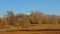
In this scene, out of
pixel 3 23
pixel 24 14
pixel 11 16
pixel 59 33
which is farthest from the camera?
pixel 24 14

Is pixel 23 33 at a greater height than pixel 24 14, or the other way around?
pixel 24 14

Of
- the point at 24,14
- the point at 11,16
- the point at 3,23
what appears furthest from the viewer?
the point at 24,14

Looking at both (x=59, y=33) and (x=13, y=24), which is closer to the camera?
(x=59, y=33)

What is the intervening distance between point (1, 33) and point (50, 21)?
36.5ft

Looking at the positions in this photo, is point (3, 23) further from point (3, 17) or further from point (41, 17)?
point (41, 17)

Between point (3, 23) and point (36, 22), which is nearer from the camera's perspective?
point (3, 23)

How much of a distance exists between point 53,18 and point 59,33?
494 inches

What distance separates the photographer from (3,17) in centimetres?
2806

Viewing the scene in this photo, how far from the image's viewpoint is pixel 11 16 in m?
26.6

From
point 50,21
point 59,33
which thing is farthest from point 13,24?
point 59,33

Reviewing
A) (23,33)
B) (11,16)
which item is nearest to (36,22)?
(11,16)

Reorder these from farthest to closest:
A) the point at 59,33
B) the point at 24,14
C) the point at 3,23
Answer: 1. the point at 24,14
2. the point at 3,23
3. the point at 59,33

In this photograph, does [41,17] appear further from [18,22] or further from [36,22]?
[18,22]

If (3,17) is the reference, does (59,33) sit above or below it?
below
